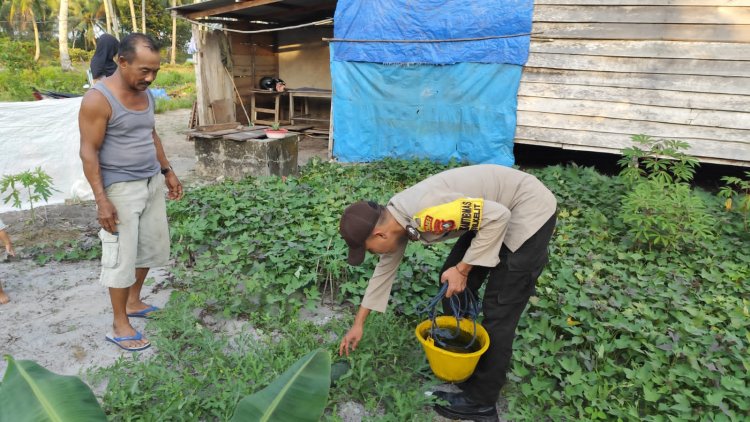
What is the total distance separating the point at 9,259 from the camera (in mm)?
4199

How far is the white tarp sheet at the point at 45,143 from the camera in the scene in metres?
5.45

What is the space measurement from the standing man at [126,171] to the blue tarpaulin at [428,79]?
535cm

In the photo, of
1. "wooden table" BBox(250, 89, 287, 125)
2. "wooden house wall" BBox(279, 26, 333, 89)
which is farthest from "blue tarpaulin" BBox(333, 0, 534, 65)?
"wooden house wall" BBox(279, 26, 333, 89)

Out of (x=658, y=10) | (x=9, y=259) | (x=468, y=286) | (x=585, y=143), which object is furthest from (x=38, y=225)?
(x=658, y=10)

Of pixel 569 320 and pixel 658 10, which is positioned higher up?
pixel 658 10

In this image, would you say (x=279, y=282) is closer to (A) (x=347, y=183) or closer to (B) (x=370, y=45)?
(A) (x=347, y=183)

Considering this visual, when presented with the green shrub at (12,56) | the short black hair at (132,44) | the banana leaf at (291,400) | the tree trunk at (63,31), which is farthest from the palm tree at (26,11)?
the banana leaf at (291,400)

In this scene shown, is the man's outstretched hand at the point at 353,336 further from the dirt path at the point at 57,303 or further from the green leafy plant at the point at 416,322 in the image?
the dirt path at the point at 57,303

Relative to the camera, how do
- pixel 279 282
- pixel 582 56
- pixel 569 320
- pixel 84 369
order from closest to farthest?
pixel 84 369, pixel 569 320, pixel 279 282, pixel 582 56

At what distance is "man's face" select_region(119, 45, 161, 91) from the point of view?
254 centimetres

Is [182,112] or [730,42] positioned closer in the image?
[730,42]

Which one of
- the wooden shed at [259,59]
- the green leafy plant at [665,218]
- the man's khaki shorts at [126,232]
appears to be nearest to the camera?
the man's khaki shorts at [126,232]

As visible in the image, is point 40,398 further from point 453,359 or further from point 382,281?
point 453,359

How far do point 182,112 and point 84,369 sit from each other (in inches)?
558
